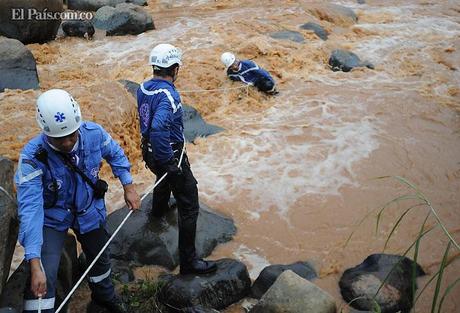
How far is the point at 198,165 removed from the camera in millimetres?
7988

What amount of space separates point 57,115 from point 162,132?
1177 mm

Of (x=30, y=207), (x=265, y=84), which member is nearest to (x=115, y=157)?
(x=30, y=207)

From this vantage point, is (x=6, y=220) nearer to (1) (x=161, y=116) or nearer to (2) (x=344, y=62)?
(1) (x=161, y=116)

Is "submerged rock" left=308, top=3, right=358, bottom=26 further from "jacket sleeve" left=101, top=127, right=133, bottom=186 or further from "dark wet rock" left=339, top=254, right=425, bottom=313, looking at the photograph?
"jacket sleeve" left=101, top=127, right=133, bottom=186

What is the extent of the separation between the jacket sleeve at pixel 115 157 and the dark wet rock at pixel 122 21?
10987 millimetres

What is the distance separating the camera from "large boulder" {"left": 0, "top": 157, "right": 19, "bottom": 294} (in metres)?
3.44

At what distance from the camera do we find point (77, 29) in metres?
13.3

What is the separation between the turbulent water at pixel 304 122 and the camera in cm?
618

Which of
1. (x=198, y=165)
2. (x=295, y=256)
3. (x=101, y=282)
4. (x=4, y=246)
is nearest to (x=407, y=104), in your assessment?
(x=198, y=165)

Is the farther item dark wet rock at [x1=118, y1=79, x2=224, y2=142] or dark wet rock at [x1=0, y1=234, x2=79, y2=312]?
dark wet rock at [x1=118, y1=79, x2=224, y2=142]

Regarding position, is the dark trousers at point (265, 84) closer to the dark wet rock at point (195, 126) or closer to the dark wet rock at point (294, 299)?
the dark wet rock at point (195, 126)

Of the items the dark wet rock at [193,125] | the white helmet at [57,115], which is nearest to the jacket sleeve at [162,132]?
the white helmet at [57,115]

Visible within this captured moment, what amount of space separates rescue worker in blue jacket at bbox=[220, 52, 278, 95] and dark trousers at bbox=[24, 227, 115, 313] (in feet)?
23.5

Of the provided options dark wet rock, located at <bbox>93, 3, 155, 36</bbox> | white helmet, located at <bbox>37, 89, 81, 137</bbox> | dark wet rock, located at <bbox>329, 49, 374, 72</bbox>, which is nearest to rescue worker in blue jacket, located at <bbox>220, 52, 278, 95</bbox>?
dark wet rock, located at <bbox>329, 49, 374, 72</bbox>
